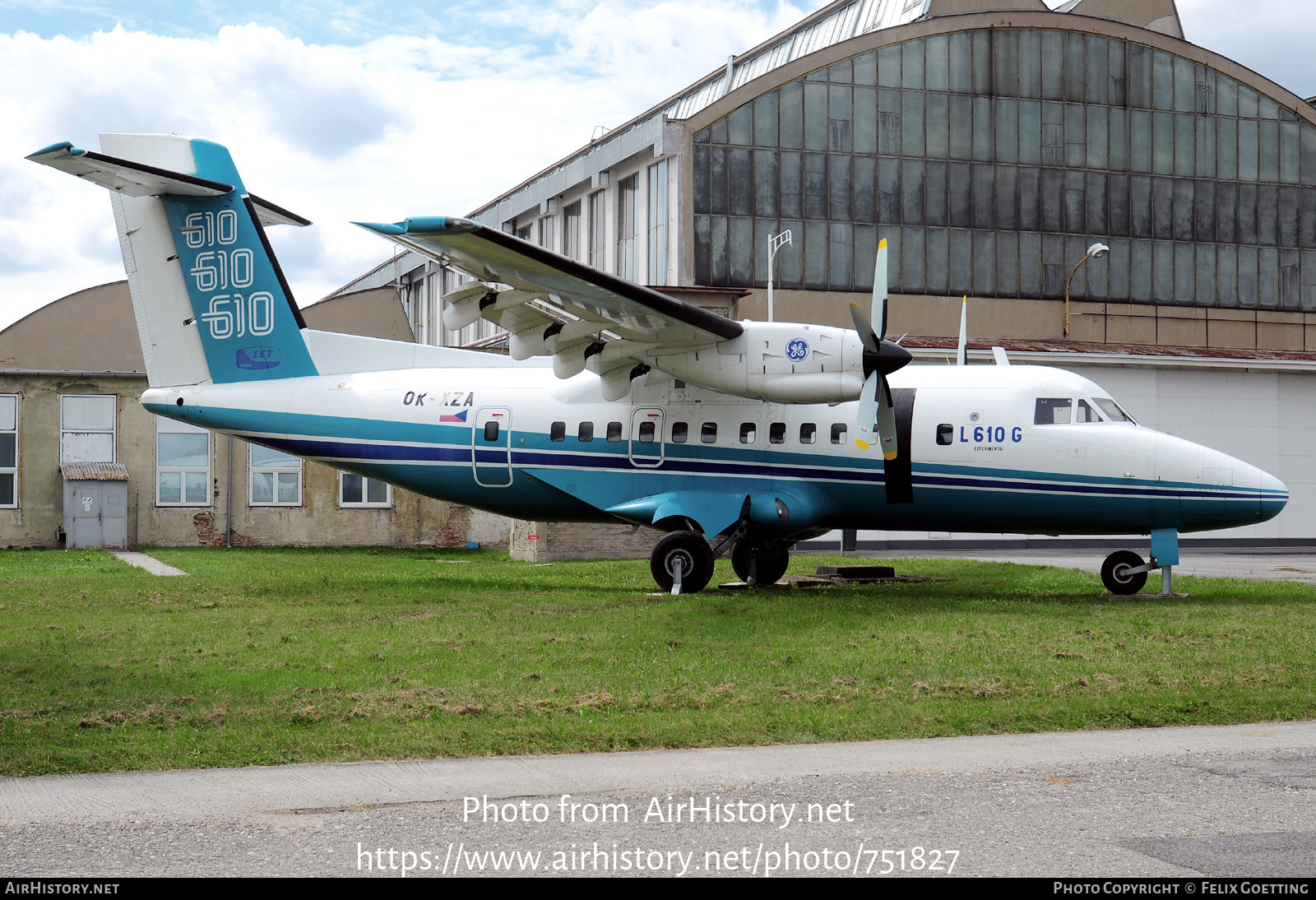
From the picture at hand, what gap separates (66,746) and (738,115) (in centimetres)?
3640

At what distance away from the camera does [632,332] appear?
16.5 m

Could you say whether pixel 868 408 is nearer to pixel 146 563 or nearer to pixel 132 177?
pixel 132 177

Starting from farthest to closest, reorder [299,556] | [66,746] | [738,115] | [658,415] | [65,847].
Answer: [738,115], [299,556], [658,415], [66,746], [65,847]

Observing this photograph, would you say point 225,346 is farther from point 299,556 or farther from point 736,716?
point 736,716

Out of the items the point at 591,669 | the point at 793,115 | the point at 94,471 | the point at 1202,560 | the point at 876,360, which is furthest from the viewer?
the point at 793,115

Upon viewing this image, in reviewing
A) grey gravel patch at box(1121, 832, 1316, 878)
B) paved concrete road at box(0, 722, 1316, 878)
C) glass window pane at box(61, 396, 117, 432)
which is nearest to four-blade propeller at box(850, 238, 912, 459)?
paved concrete road at box(0, 722, 1316, 878)

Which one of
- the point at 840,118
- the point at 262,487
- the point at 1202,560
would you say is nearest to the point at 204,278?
the point at 262,487

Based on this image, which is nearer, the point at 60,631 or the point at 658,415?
the point at 60,631

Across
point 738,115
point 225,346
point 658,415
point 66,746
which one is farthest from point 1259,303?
point 66,746

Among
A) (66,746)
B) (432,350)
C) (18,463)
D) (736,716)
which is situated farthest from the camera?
→ (18,463)

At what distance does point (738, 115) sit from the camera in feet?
134

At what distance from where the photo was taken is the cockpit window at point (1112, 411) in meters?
16.9

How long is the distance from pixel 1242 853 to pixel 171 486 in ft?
106

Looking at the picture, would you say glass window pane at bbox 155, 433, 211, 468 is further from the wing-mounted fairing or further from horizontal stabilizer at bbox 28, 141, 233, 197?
the wing-mounted fairing
